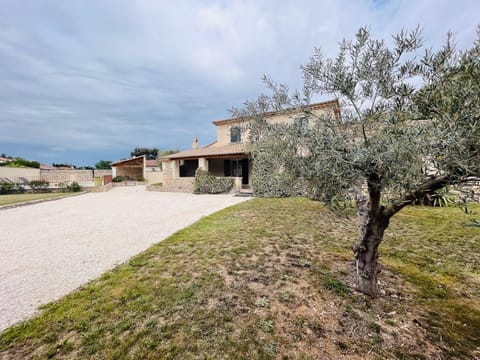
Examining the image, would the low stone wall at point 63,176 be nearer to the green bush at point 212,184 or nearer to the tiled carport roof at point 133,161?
the tiled carport roof at point 133,161

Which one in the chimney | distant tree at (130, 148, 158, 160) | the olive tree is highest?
distant tree at (130, 148, 158, 160)

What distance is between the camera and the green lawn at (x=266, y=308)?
2268 mm

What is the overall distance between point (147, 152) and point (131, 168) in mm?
24251

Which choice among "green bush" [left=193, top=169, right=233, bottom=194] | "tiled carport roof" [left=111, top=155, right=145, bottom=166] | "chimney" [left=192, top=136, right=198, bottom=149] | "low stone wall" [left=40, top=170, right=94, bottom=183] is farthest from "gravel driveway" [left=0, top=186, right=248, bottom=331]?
"tiled carport roof" [left=111, top=155, right=145, bottom=166]

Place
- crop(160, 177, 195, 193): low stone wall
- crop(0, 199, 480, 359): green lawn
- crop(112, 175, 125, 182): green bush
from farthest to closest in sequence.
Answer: crop(112, 175, 125, 182): green bush < crop(160, 177, 195, 193): low stone wall < crop(0, 199, 480, 359): green lawn

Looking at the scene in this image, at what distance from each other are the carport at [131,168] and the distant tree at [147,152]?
2311 centimetres

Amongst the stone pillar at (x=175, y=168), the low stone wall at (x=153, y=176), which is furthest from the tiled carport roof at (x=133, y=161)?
the stone pillar at (x=175, y=168)

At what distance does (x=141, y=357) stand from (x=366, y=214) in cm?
352

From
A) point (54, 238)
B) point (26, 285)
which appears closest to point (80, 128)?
point (54, 238)

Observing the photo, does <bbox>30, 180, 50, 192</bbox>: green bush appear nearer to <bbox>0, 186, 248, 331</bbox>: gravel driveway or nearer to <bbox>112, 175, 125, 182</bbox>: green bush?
<bbox>112, 175, 125, 182</bbox>: green bush

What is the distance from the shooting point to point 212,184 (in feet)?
57.4

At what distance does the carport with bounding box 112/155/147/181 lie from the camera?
101 ft

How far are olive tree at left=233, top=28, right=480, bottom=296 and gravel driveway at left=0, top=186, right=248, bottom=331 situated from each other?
4444 millimetres

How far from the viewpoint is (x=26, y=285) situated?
3.79m
